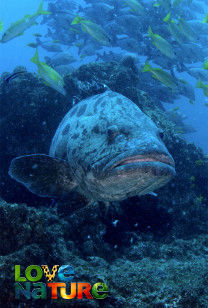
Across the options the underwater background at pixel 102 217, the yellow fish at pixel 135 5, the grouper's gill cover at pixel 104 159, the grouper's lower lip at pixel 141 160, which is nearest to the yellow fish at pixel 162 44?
the underwater background at pixel 102 217

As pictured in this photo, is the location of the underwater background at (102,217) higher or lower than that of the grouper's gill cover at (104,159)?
lower

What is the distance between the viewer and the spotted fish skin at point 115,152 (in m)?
2.35

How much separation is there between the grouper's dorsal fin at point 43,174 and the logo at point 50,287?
1477mm

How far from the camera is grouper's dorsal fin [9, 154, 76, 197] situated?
329 cm

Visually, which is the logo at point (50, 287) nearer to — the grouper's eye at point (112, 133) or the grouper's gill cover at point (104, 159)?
the grouper's gill cover at point (104, 159)

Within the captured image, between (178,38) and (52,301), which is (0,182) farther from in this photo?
(178,38)

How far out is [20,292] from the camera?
2.04 m

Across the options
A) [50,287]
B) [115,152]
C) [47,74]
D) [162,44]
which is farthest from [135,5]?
[50,287]

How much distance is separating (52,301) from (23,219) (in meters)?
1.01

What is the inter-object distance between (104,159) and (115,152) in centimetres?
16

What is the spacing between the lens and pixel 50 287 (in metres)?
2.18

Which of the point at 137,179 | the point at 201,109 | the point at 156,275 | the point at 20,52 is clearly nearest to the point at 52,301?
the point at 156,275

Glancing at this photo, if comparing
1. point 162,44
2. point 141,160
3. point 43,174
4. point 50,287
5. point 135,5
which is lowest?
point 50,287

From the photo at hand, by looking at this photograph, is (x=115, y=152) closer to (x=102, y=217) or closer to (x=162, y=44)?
(x=102, y=217)
